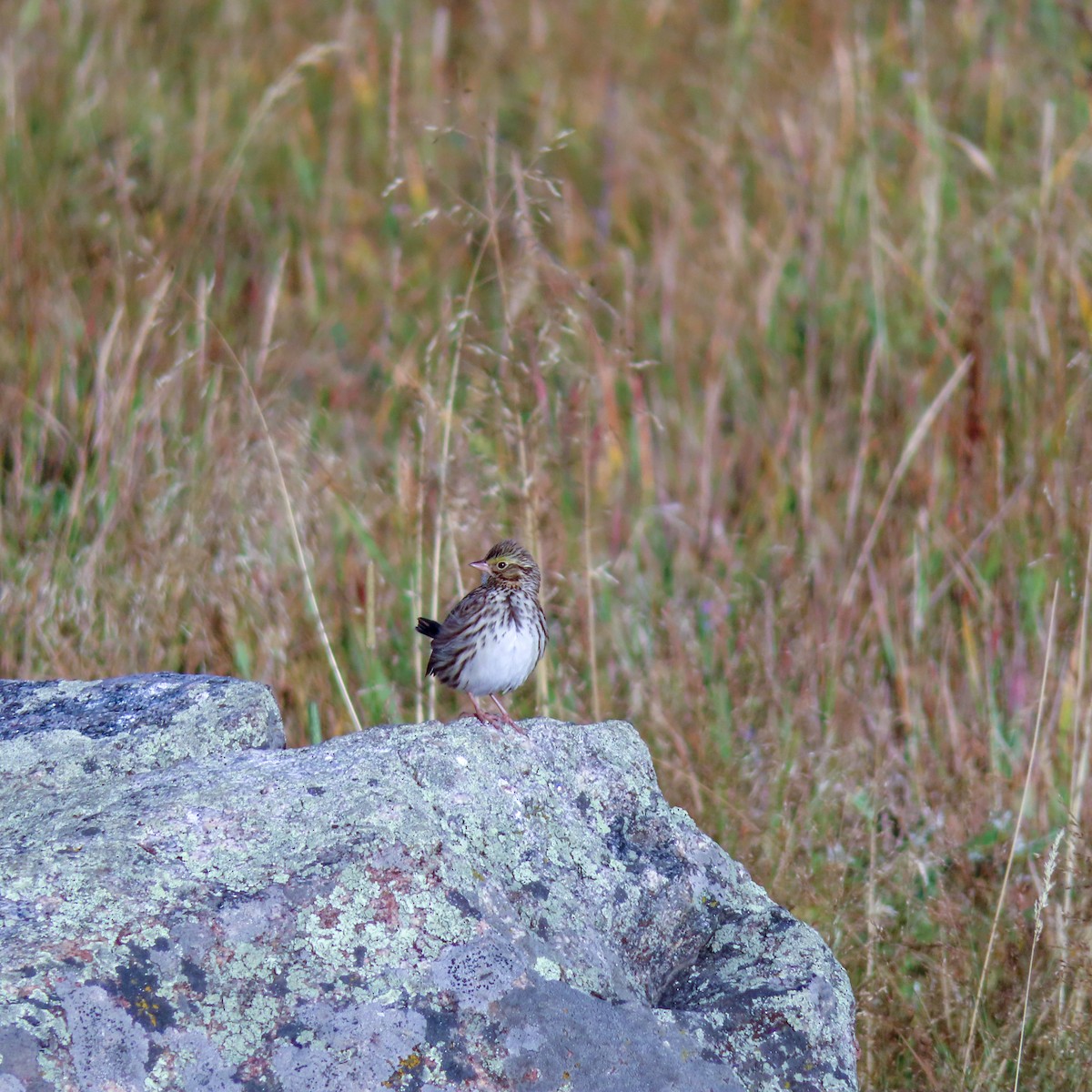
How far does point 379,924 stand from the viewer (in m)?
1.91

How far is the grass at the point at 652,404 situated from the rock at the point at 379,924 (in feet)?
2.30

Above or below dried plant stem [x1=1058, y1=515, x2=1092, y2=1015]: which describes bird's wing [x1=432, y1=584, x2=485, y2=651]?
above

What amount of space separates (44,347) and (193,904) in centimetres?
328

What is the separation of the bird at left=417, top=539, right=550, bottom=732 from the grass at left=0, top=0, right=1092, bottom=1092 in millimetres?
169

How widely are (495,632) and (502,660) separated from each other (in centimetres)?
8

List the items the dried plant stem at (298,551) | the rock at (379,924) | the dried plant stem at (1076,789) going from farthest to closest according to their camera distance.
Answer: the dried plant stem at (298,551) < the dried plant stem at (1076,789) < the rock at (379,924)

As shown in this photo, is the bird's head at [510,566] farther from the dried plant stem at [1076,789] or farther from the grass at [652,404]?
the dried plant stem at [1076,789]

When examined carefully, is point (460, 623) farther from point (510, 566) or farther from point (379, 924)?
point (379, 924)

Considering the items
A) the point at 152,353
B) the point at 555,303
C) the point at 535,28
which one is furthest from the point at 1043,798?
the point at 535,28

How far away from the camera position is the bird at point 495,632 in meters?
3.13

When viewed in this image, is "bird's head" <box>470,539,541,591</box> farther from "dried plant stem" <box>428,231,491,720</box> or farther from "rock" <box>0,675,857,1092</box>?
"rock" <box>0,675,857,1092</box>

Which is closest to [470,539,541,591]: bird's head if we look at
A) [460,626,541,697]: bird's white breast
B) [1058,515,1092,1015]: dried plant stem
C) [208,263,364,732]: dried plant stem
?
A: [460,626,541,697]: bird's white breast

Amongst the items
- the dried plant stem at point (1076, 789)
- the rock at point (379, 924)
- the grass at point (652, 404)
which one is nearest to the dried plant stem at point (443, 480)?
the grass at point (652, 404)

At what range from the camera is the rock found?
1.78 meters
